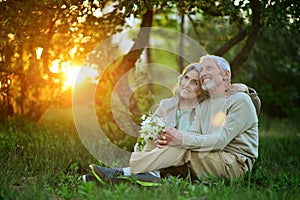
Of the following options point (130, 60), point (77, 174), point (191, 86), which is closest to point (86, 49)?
point (130, 60)

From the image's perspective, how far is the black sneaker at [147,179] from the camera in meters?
4.74

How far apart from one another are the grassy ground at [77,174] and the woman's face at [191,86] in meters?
0.90

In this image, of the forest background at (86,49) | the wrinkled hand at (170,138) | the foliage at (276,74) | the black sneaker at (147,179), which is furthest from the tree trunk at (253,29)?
the foliage at (276,74)

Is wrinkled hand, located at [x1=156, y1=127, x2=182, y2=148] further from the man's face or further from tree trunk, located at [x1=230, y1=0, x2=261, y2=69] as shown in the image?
tree trunk, located at [x1=230, y1=0, x2=261, y2=69]

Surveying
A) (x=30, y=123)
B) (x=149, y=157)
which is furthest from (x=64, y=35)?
(x=149, y=157)

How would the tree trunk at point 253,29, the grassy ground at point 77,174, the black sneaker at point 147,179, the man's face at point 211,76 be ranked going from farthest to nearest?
the tree trunk at point 253,29
the man's face at point 211,76
the black sneaker at point 147,179
the grassy ground at point 77,174

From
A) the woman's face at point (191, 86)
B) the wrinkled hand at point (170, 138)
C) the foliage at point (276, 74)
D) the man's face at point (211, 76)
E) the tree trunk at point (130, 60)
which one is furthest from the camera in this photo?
the foliage at point (276, 74)

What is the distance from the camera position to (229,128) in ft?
16.3

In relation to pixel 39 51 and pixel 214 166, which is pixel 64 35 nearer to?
pixel 39 51

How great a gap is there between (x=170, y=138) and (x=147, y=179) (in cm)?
45

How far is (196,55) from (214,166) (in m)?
6.72

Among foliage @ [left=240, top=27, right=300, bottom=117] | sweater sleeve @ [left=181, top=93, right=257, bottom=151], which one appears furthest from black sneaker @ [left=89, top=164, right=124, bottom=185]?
foliage @ [left=240, top=27, right=300, bottom=117]

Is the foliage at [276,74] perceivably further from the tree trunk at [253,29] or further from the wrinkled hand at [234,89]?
the wrinkled hand at [234,89]

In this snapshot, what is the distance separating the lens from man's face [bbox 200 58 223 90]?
513 cm
